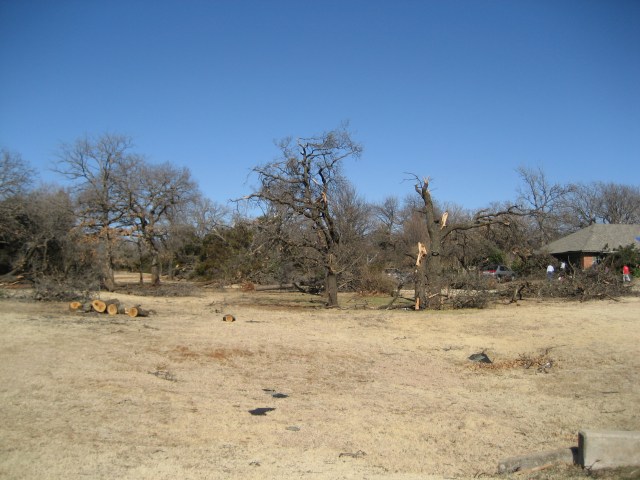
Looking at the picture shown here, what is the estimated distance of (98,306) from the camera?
17.4 meters

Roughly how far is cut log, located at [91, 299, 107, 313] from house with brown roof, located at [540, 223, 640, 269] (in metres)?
31.6

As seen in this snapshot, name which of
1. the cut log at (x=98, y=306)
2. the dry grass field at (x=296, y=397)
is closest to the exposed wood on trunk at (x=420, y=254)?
the dry grass field at (x=296, y=397)

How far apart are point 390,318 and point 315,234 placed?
228 inches

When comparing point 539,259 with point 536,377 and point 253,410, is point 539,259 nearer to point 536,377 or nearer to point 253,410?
point 536,377

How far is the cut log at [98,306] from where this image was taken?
17.3 m

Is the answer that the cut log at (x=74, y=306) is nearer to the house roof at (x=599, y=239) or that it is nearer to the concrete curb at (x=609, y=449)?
the concrete curb at (x=609, y=449)

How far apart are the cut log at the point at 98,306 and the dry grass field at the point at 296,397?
4.54 ft

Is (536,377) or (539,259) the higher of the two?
(539,259)

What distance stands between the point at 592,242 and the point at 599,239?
922mm

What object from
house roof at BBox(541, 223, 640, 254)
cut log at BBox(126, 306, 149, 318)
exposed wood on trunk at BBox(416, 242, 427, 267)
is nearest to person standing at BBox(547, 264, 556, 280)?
exposed wood on trunk at BBox(416, 242, 427, 267)

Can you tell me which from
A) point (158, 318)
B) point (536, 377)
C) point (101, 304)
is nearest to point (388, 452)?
point (536, 377)

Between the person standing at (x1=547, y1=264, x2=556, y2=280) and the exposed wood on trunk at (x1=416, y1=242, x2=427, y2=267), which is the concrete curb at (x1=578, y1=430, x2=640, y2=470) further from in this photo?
the person standing at (x1=547, y1=264, x2=556, y2=280)

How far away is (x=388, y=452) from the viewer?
6.41m

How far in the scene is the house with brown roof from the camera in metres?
39.1
